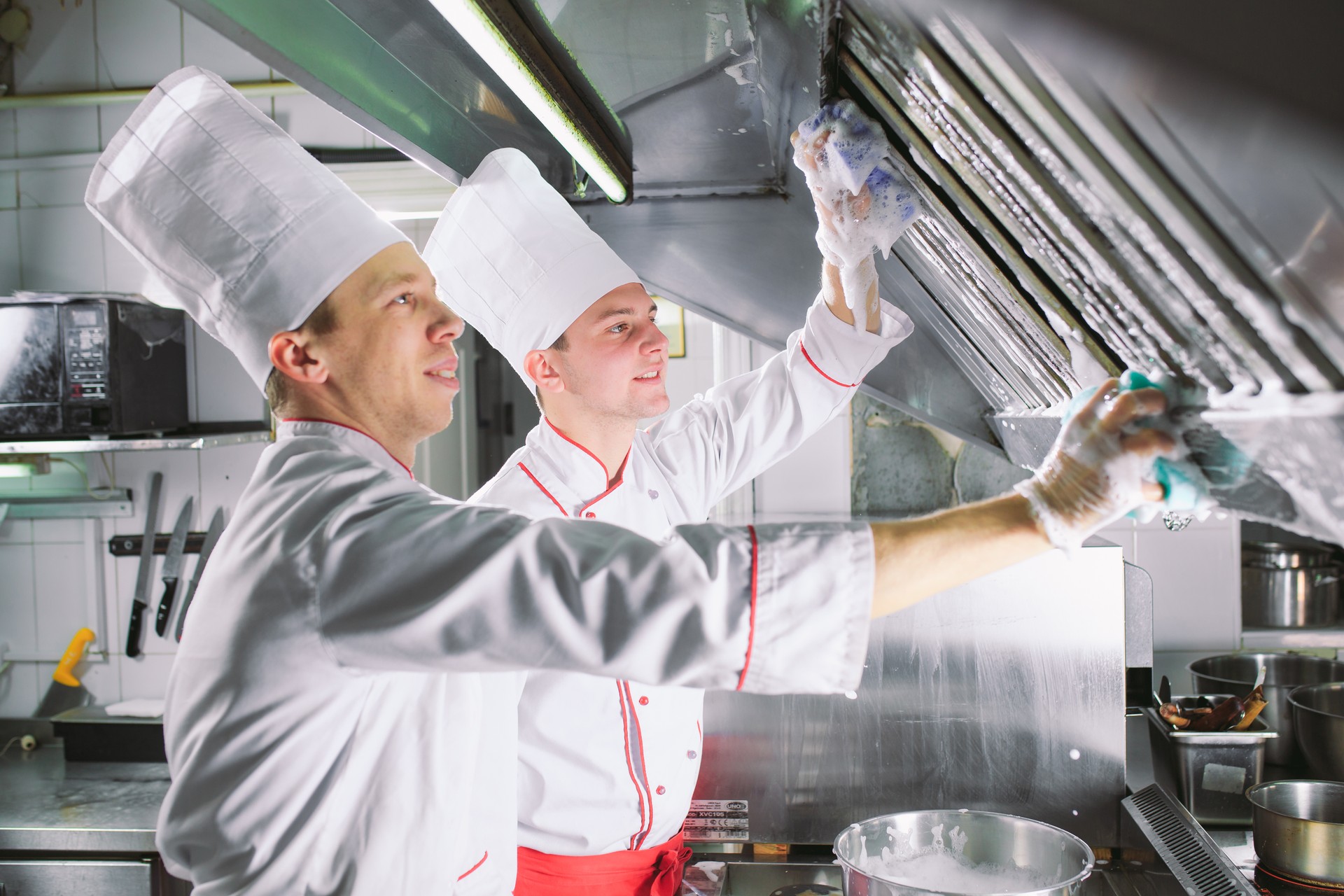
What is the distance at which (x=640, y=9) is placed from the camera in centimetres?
102

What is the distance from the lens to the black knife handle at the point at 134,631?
2.73 m

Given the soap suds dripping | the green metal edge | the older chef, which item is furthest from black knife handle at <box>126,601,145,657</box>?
the soap suds dripping

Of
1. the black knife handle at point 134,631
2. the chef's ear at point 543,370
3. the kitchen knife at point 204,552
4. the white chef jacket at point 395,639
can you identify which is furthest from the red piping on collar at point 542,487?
the black knife handle at point 134,631

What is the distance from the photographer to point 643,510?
169 centimetres

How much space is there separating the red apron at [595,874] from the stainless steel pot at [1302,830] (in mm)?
957

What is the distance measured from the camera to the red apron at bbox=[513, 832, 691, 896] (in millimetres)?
1490

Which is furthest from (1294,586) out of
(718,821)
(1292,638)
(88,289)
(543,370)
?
(88,289)

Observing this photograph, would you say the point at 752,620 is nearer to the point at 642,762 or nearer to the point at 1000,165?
the point at 1000,165

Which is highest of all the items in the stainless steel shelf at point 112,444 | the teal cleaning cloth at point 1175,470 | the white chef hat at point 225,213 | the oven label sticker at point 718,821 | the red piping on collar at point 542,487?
the white chef hat at point 225,213

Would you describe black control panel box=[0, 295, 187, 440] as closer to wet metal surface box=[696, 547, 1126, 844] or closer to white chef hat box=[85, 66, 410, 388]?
white chef hat box=[85, 66, 410, 388]

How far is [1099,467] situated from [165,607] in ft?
9.21

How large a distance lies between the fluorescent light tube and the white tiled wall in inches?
79.7

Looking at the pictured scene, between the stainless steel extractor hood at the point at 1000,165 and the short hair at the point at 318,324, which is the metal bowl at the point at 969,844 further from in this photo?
the short hair at the point at 318,324

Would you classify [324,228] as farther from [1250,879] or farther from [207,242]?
[1250,879]
